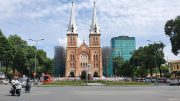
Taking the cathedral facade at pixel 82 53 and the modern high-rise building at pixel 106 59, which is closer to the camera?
the cathedral facade at pixel 82 53

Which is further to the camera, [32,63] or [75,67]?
[75,67]

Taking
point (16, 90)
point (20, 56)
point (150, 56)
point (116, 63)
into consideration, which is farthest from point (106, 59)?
point (16, 90)

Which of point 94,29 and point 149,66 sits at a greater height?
point 94,29

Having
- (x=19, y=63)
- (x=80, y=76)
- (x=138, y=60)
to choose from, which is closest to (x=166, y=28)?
(x=138, y=60)

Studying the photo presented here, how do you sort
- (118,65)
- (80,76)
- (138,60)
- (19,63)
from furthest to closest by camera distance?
(118,65) < (80,76) < (138,60) < (19,63)

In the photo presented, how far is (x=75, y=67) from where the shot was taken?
140000 millimetres

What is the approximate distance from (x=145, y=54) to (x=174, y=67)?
1328 centimetres

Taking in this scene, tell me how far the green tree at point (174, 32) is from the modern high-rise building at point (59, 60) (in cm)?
8148

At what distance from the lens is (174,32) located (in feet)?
237

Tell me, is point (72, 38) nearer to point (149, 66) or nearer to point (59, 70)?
point (59, 70)

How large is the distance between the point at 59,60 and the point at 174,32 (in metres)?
83.1

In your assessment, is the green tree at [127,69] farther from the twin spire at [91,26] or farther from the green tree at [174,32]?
the green tree at [174,32]

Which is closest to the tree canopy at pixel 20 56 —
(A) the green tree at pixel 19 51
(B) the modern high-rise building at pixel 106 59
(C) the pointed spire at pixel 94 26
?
(A) the green tree at pixel 19 51

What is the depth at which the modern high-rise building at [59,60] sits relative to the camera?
14962cm
